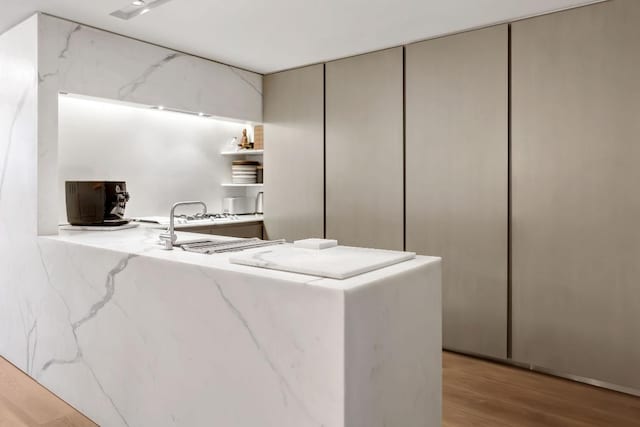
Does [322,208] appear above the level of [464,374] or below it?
above

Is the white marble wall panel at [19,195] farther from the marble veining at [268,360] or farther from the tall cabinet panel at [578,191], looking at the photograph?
the tall cabinet panel at [578,191]

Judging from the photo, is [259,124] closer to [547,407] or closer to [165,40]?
[165,40]

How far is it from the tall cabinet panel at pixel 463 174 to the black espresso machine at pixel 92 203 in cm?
218

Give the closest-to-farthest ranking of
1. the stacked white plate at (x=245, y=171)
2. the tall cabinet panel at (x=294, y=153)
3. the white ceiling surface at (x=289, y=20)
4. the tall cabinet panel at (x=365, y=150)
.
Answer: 1. the white ceiling surface at (x=289, y=20)
2. the tall cabinet panel at (x=365, y=150)
3. the tall cabinet panel at (x=294, y=153)
4. the stacked white plate at (x=245, y=171)

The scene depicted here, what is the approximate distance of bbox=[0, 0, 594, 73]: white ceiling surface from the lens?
2770 mm

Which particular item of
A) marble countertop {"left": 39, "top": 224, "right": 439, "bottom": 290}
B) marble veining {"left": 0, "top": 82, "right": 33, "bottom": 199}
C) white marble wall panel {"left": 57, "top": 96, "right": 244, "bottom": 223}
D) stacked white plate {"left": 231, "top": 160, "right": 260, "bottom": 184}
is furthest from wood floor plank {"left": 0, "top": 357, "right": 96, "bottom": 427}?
stacked white plate {"left": 231, "top": 160, "right": 260, "bottom": 184}

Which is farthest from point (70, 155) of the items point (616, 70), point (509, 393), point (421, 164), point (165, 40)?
point (616, 70)

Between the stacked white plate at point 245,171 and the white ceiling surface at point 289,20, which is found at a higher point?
the white ceiling surface at point 289,20

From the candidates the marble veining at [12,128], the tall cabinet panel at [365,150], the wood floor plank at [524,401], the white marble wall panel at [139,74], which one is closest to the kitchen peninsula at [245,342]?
the wood floor plank at [524,401]

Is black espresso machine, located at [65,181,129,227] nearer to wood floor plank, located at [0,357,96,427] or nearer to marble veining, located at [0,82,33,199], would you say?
marble veining, located at [0,82,33,199]

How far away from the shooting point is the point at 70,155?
360 centimetres

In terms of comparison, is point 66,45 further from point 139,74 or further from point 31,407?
point 31,407

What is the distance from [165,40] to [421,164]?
2.19 metres

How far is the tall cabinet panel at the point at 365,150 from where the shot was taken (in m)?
3.58
